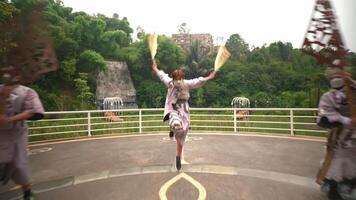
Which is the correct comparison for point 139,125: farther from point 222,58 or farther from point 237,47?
point 237,47

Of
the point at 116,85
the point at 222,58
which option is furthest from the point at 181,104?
the point at 116,85

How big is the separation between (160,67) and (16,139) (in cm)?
3318

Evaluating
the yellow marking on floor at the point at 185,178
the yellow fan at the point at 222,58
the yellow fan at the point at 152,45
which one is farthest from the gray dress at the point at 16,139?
the yellow fan at the point at 222,58

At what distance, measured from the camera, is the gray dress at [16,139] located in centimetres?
349

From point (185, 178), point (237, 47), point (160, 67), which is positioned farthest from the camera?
point (237, 47)

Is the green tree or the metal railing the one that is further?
the green tree

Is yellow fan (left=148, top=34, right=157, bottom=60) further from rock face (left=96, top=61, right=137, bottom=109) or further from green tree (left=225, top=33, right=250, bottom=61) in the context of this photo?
green tree (left=225, top=33, right=250, bottom=61)

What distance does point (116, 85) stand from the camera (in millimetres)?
33656

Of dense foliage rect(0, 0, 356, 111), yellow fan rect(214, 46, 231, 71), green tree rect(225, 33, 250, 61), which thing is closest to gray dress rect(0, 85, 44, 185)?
yellow fan rect(214, 46, 231, 71)

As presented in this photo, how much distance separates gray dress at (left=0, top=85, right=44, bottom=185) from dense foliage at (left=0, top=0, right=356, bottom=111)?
73.4ft

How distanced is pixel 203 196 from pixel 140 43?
35566 mm

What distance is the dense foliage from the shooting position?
93.7ft

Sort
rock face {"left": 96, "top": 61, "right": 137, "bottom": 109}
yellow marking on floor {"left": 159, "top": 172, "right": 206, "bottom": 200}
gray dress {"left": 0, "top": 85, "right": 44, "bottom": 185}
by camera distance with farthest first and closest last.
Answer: rock face {"left": 96, "top": 61, "right": 137, "bottom": 109}, yellow marking on floor {"left": 159, "top": 172, "right": 206, "bottom": 200}, gray dress {"left": 0, "top": 85, "right": 44, "bottom": 185}

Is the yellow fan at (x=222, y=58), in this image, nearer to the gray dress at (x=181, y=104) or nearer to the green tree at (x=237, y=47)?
the gray dress at (x=181, y=104)
